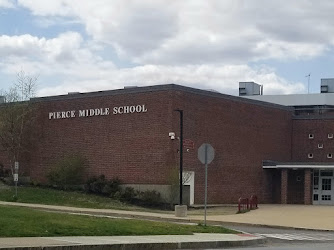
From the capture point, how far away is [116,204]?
3897cm

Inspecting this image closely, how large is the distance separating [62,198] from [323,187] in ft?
72.4

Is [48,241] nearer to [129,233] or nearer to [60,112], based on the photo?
[129,233]

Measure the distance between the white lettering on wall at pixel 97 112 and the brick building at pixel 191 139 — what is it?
70 millimetres

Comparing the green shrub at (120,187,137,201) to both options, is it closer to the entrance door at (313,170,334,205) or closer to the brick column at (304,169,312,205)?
the brick column at (304,169,312,205)

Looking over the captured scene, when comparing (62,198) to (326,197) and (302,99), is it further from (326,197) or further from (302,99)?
(302,99)

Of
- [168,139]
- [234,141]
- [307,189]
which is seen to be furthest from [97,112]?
[307,189]

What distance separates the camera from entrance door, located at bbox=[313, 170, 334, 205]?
49.8m

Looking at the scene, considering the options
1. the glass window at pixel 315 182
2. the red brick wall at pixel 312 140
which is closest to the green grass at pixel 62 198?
the glass window at pixel 315 182

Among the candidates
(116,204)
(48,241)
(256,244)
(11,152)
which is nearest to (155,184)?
(116,204)

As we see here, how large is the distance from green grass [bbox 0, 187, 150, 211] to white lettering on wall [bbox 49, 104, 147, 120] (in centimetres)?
634

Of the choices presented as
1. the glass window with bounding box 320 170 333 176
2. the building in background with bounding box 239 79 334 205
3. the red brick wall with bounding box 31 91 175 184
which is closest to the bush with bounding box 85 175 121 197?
the red brick wall with bounding box 31 91 175 184

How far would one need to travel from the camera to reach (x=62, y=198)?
4006cm

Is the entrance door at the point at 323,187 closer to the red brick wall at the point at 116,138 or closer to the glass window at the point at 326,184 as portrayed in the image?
the glass window at the point at 326,184

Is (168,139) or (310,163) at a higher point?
(168,139)
